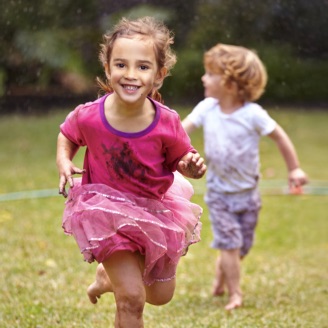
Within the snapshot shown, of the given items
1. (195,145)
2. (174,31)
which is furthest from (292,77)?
(195,145)

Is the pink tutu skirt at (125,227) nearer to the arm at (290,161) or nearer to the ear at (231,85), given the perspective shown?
the arm at (290,161)

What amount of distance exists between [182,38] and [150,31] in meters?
12.2

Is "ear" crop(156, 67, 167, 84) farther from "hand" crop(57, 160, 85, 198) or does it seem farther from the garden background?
the garden background

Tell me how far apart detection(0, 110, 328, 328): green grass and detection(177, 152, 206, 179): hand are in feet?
4.10

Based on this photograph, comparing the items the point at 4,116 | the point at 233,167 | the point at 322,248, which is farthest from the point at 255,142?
the point at 4,116

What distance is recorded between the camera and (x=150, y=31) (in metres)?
3.22

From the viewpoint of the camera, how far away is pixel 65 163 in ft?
10.5

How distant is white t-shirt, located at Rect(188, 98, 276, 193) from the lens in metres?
4.90

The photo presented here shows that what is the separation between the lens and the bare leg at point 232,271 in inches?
195

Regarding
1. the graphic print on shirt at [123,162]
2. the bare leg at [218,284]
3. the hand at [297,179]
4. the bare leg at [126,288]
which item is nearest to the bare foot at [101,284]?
the bare leg at [126,288]

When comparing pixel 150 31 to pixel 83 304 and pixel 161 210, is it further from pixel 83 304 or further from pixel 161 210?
pixel 83 304

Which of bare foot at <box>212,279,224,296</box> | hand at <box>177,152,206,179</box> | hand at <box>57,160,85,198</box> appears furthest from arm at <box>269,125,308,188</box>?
hand at <box>57,160,85,198</box>

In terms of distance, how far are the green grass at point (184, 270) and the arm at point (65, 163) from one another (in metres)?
1.11

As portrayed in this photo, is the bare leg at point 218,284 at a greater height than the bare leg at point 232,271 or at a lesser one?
→ lesser
